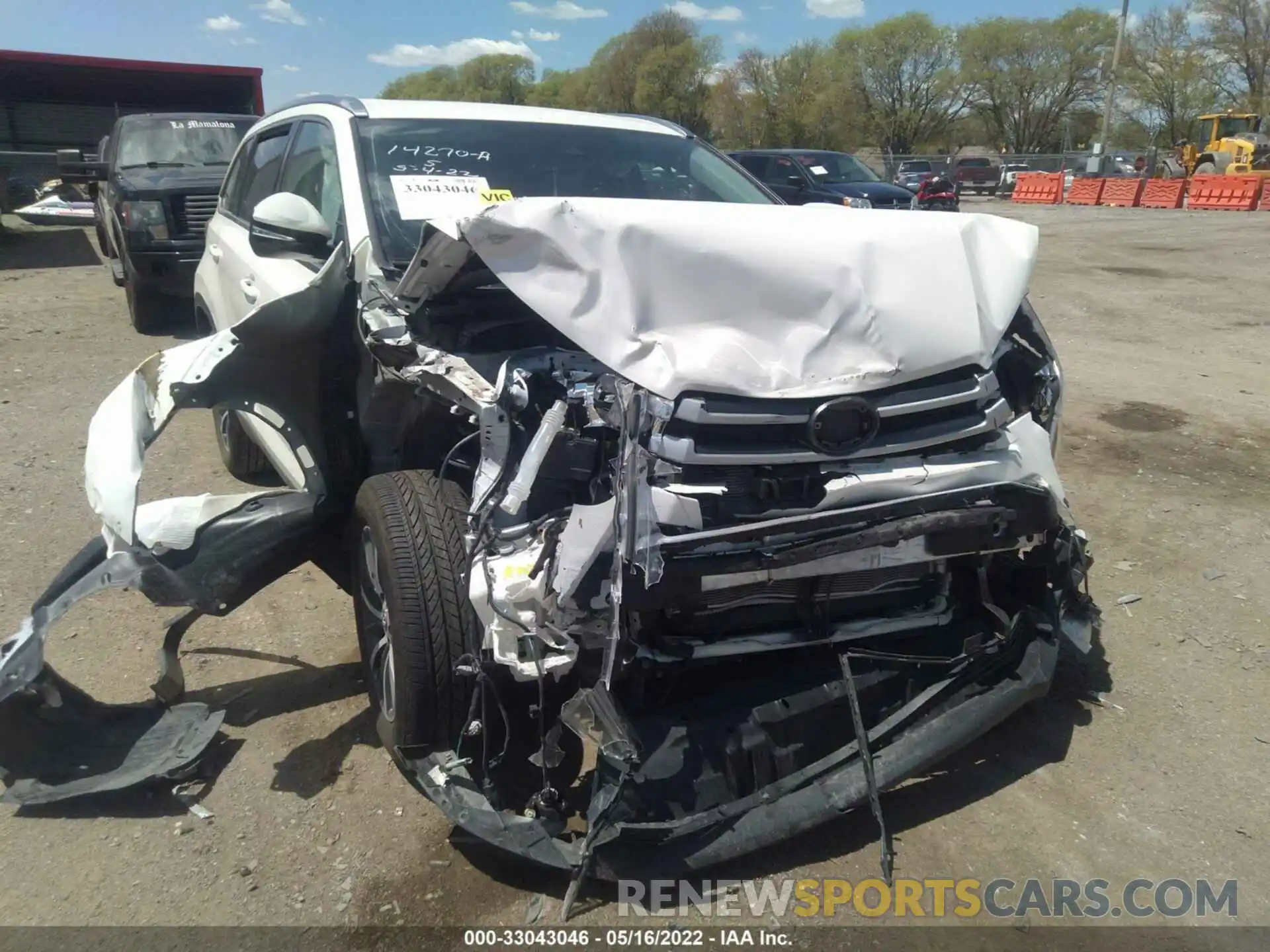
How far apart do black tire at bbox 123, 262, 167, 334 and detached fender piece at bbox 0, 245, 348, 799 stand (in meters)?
6.46

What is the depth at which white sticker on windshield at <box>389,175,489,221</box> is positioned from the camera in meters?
3.41

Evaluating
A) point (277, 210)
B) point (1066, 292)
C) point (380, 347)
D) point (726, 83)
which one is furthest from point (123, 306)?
point (726, 83)

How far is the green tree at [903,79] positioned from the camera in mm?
57938

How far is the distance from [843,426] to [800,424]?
0.37ft

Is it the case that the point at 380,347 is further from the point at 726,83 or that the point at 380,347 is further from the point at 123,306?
the point at 726,83

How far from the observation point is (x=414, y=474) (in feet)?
9.21

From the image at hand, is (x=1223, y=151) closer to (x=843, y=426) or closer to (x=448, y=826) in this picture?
(x=843, y=426)

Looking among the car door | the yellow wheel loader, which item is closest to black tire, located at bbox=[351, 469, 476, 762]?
the car door

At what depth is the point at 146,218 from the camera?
8336 mm

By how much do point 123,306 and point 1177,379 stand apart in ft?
33.7

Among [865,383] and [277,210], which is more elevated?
[277,210]

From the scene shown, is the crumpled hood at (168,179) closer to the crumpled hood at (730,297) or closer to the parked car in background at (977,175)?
the crumpled hood at (730,297)

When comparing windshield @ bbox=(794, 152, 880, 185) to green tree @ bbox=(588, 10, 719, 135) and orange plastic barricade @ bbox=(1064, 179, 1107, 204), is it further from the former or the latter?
green tree @ bbox=(588, 10, 719, 135)

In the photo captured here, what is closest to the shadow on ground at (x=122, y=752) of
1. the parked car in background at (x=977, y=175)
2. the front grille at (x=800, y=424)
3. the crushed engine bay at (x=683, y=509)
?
the crushed engine bay at (x=683, y=509)
